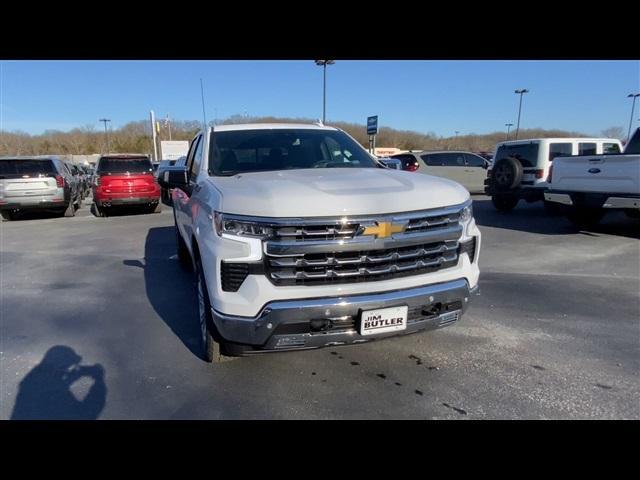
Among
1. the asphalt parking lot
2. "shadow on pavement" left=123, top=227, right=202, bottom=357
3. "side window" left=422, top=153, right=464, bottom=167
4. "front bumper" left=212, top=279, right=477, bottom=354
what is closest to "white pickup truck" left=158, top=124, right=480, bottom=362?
"front bumper" left=212, top=279, right=477, bottom=354

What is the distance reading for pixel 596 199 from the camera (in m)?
7.73

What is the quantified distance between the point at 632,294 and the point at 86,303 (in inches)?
248

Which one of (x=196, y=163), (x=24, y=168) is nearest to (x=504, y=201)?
(x=196, y=163)

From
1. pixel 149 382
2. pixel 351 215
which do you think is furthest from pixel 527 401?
pixel 149 382

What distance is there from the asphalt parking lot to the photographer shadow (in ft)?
0.04

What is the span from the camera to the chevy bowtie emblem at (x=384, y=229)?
8.48 feet

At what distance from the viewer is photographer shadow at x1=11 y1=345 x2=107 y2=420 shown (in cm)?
265

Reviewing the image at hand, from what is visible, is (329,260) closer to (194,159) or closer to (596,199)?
(194,159)

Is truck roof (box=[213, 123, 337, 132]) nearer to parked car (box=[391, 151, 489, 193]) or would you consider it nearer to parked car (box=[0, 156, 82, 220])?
parked car (box=[0, 156, 82, 220])

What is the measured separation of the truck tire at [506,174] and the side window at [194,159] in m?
8.66

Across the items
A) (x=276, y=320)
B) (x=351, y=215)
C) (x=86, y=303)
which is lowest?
(x=86, y=303)

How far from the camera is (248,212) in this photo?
8.39 ft

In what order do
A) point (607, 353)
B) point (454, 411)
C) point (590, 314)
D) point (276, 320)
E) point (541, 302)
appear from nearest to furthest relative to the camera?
point (276, 320)
point (454, 411)
point (607, 353)
point (590, 314)
point (541, 302)
